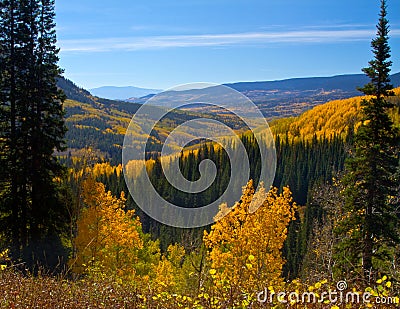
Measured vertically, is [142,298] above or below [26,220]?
above

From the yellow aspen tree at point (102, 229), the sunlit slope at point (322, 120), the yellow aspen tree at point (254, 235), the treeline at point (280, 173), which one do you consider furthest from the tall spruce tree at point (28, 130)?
the sunlit slope at point (322, 120)

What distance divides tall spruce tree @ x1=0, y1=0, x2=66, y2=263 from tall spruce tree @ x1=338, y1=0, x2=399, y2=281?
Result: 1287cm

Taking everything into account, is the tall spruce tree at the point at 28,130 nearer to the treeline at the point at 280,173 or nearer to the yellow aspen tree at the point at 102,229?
the yellow aspen tree at the point at 102,229

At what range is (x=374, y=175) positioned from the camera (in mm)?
16812

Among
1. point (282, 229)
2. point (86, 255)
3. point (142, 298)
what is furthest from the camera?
point (86, 255)

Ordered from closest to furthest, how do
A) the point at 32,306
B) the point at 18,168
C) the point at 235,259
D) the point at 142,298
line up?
the point at 32,306 → the point at 142,298 → the point at 235,259 → the point at 18,168

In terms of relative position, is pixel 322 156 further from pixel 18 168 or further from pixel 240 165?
pixel 18 168

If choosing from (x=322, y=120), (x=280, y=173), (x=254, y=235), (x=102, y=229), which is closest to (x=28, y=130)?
(x=102, y=229)

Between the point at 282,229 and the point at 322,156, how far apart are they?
81.4m

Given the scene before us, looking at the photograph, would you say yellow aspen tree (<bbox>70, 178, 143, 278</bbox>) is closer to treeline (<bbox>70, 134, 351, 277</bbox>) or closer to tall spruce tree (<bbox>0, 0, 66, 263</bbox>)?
tall spruce tree (<bbox>0, 0, 66, 263</bbox>)

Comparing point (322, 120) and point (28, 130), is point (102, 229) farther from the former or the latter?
point (322, 120)

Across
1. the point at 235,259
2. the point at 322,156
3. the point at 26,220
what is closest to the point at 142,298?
the point at 235,259

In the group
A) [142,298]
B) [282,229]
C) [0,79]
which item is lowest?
[282,229]

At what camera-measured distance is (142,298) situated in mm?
5395
